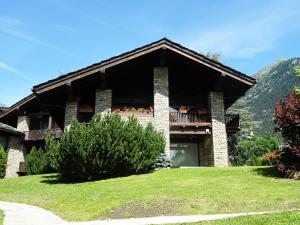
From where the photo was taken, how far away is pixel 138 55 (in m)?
26.7

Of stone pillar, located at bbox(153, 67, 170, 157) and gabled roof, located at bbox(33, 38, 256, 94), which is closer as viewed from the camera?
gabled roof, located at bbox(33, 38, 256, 94)

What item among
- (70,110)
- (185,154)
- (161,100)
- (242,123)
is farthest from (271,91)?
(70,110)

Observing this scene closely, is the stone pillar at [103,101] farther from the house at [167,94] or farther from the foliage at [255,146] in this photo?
the foliage at [255,146]

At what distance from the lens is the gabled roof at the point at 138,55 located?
1021 inches

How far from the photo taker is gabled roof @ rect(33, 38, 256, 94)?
25.9m

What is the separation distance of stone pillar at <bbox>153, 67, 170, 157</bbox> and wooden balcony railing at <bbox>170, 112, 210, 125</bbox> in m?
0.74

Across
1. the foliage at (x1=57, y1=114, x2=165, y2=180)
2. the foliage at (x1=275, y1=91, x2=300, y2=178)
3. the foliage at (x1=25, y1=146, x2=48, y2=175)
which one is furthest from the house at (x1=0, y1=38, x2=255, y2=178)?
the foliage at (x1=275, y1=91, x2=300, y2=178)

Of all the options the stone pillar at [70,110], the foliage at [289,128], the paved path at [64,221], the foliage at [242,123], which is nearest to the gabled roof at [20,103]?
the stone pillar at [70,110]

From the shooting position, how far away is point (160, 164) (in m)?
24.2

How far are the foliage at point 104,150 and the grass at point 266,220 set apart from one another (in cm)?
1092

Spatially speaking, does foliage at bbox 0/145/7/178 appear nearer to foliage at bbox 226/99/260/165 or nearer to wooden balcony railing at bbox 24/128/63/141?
wooden balcony railing at bbox 24/128/63/141

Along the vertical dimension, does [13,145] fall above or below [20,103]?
below

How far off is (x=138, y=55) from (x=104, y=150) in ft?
27.9

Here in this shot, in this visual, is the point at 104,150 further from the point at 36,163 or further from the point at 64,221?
the point at 36,163
